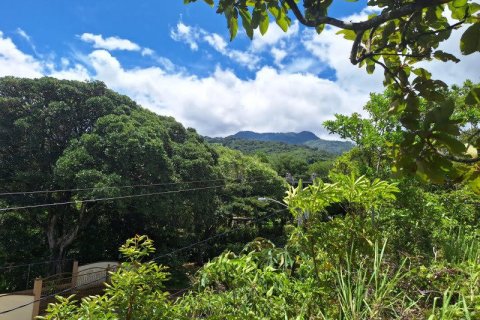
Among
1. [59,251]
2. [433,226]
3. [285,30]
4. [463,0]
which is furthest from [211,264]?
[59,251]

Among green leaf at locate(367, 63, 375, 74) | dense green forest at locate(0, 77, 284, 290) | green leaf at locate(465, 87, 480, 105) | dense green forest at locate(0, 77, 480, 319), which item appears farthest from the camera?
dense green forest at locate(0, 77, 284, 290)

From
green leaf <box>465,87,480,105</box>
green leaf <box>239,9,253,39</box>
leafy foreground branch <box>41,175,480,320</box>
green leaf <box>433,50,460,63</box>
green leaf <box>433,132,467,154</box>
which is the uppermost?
green leaf <box>239,9,253,39</box>

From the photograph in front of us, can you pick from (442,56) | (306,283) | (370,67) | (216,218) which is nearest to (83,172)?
(216,218)

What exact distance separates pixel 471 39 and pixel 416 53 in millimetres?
410

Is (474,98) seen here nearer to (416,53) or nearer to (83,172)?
(416,53)

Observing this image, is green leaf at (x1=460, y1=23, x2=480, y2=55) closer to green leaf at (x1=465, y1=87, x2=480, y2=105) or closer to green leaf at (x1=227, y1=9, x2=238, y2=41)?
green leaf at (x1=465, y1=87, x2=480, y2=105)

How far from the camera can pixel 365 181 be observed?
198 centimetres

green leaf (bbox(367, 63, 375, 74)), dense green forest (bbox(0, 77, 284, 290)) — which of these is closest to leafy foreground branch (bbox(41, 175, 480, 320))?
green leaf (bbox(367, 63, 375, 74))

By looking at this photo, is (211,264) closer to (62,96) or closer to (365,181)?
(365,181)

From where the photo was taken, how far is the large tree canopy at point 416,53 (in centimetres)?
89

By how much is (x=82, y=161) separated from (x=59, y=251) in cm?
346

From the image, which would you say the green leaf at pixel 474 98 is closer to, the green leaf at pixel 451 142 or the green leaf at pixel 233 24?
the green leaf at pixel 451 142

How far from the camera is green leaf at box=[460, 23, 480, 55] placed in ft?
3.00

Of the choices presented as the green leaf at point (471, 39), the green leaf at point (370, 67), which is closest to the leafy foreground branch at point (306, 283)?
the green leaf at point (370, 67)
